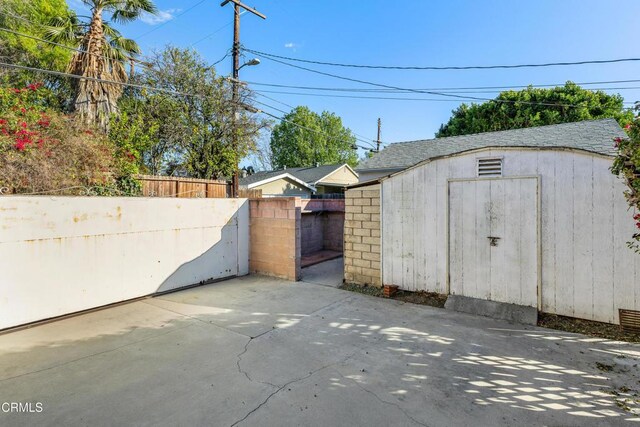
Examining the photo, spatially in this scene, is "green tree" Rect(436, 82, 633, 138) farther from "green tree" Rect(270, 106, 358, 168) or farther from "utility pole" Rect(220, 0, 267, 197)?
"utility pole" Rect(220, 0, 267, 197)

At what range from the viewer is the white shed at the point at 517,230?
157 inches

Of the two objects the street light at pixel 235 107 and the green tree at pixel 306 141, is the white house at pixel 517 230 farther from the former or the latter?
the green tree at pixel 306 141

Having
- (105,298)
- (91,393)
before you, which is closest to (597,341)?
(91,393)

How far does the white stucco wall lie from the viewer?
4078 millimetres

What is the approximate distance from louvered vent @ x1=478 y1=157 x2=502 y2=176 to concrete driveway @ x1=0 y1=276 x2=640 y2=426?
2.35 metres

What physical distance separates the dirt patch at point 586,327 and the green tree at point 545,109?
47.6ft

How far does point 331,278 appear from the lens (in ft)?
22.8

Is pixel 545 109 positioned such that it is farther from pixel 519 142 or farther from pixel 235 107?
pixel 235 107

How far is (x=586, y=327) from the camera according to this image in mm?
4012

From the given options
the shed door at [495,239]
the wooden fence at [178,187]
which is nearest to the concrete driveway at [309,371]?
the shed door at [495,239]

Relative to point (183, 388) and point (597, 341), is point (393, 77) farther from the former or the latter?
point (183, 388)

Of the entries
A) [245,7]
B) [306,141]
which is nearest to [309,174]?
[245,7]

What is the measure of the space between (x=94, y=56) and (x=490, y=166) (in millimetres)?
10578

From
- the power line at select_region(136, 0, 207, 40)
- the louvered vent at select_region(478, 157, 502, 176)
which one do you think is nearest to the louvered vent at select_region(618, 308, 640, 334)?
the louvered vent at select_region(478, 157, 502, 176)
